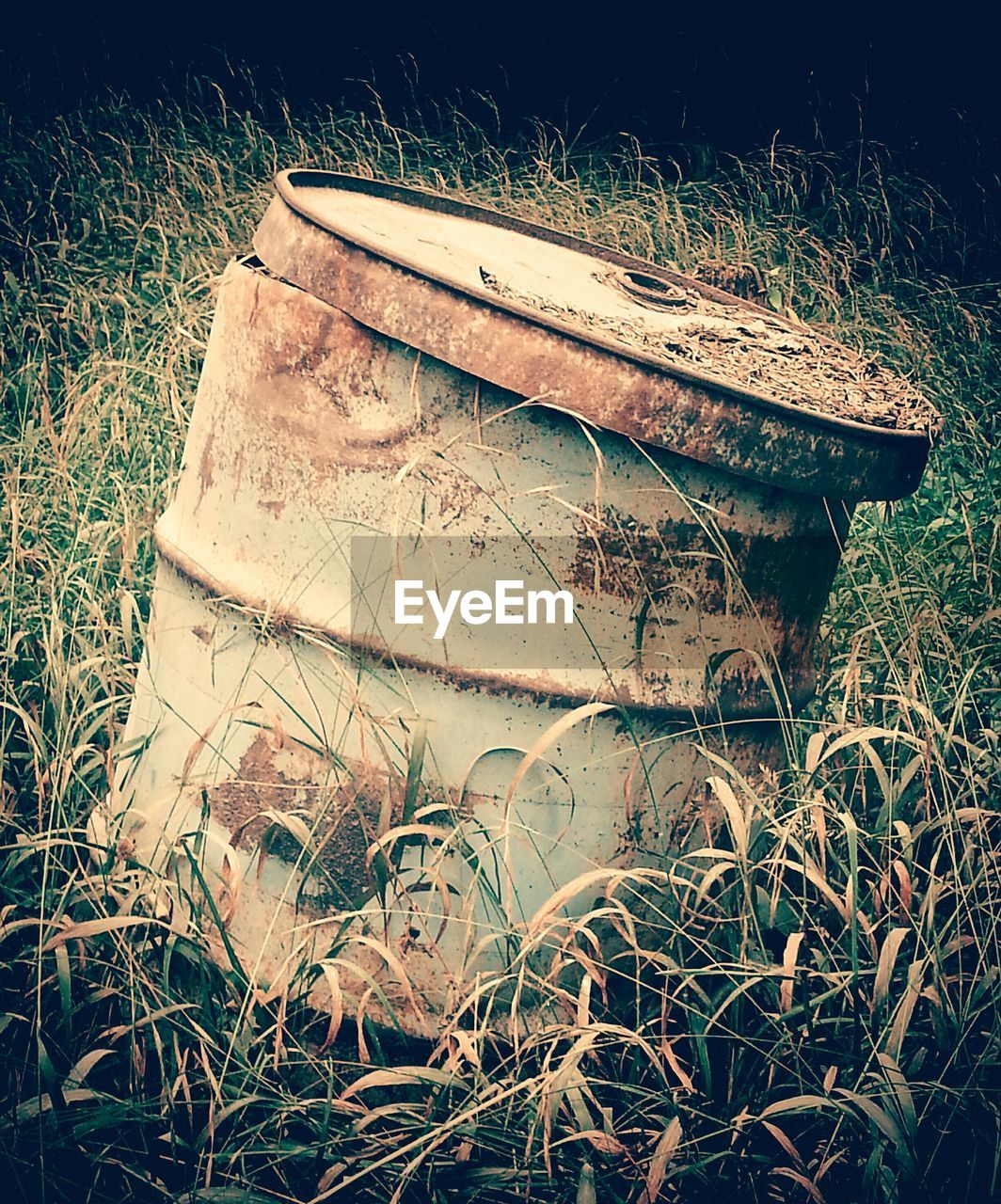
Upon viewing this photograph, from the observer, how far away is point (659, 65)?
5.44 metres

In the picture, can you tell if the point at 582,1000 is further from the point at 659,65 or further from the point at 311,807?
the point at 659,65

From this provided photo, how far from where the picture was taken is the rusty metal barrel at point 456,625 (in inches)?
50.1

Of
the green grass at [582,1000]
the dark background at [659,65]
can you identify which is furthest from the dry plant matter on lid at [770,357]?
the dark background at [659,65]

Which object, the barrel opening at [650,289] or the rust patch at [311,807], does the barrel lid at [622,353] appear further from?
the rust patch at [311,807]

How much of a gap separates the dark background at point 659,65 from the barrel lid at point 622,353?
155 inches

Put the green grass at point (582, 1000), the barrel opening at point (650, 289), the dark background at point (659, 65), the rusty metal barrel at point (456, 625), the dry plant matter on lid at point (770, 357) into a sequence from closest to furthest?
1. the green grass at point (582, 1000)
2. the rusty metal barrel at point (456, 625)
3. the dry plant matter on lid at point (770, 357)
4. the barrel opening at point (650, 289)
5. the dark background at point (659, 65)

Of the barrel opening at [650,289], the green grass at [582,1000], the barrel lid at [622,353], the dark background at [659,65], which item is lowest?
the green grass at [582,1000]

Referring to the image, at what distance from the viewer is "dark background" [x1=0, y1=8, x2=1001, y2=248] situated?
206 inches

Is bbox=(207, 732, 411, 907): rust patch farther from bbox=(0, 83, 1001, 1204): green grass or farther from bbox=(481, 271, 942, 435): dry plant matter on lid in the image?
bbox=(481, 271, 942, 435): dry plant matter on lid

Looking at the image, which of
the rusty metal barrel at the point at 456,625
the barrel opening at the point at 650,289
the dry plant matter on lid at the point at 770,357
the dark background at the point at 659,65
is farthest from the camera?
the dark background at the point at 659,65

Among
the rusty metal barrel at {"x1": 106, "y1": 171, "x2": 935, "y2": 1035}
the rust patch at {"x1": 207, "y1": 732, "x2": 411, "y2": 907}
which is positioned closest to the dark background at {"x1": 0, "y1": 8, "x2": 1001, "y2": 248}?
the rusty metal barrel at {"x1": 106, "y1": 171, "x2": 935, "y2": 1035}

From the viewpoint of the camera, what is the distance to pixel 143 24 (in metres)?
5.11

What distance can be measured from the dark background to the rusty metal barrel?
171 inches

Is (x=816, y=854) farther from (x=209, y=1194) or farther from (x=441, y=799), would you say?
(x=209, y=1194)
